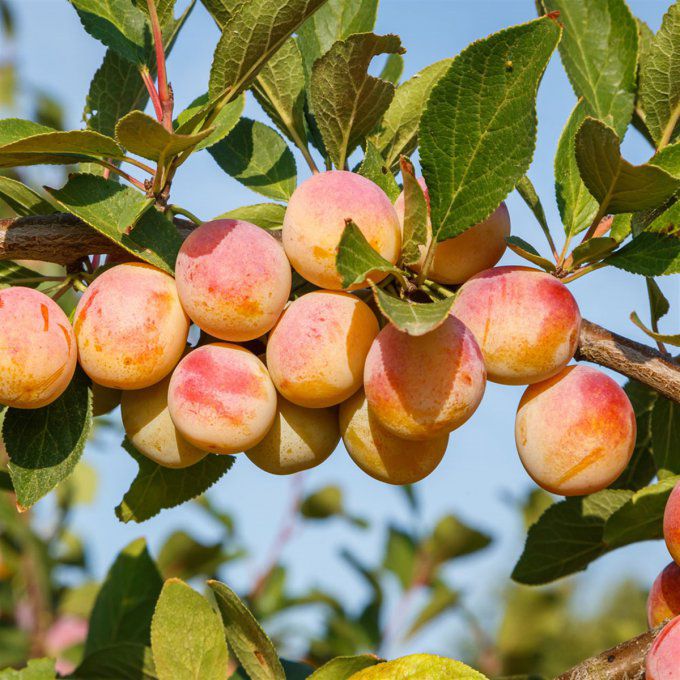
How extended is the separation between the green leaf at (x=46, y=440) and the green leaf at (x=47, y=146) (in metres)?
0.23

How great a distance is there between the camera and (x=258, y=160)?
109 centimetres

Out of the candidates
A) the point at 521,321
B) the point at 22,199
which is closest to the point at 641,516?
the point at 521,321

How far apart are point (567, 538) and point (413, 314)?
0.64m

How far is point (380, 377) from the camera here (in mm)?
769

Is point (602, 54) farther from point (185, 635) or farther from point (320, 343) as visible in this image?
point (185, 635)

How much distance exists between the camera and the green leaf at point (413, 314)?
66 centimetres

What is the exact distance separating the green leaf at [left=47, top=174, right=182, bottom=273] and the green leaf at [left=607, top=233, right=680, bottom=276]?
0.48 meters

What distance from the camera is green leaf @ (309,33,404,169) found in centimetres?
91

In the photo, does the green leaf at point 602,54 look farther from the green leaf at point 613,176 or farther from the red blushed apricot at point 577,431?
the red blushed apricot at point 577,431

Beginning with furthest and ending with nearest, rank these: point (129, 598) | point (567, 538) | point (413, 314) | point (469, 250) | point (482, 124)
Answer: point (129, 598)
point (567, 538)
point (469, 250)
point (482, 124)
point (413, 314)

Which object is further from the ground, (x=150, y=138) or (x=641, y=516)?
(x=150, y=138)

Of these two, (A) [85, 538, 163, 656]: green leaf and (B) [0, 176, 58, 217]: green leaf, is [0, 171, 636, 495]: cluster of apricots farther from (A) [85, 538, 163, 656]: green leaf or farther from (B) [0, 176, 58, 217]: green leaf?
(A) [85, 538, 163, 656]: green leaf

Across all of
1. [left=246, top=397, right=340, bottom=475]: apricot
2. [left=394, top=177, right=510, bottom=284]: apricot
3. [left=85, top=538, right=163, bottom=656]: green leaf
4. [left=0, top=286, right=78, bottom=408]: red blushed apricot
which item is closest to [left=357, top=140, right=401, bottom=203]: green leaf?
[left=394, top=177, right=510, bottom=284]: apricot

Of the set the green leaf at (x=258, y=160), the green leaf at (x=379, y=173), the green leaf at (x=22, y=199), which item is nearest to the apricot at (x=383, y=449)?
the green leaf at (x=379, y=173)
